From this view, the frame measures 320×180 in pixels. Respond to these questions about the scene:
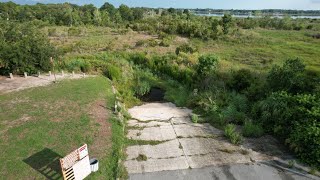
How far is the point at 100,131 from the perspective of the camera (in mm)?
10938

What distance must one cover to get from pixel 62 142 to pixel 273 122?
882cm

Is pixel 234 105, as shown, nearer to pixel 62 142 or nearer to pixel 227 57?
pixel 62 142

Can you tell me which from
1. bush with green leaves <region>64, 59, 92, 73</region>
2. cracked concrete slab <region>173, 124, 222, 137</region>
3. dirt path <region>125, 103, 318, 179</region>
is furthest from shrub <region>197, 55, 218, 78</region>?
bush with green leaves <region>64, 59, 92, 73</region>

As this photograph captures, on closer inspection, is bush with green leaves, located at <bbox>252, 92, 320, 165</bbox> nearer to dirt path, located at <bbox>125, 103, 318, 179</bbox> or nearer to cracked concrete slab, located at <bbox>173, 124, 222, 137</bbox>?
dirt path, located at <bbox>125, 103, 318, 179</bbox>

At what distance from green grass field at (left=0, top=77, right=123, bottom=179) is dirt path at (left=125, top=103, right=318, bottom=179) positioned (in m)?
0.91

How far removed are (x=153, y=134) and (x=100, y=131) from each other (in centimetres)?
225

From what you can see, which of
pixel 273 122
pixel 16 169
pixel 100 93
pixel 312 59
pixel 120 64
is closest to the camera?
pixel 16 169

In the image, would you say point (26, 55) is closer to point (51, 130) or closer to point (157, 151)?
point (51, 130)

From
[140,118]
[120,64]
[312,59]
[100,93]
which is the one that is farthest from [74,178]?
[312,59]

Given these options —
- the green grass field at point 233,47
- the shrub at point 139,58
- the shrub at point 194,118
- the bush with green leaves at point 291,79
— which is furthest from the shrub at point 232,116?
the shrub at point 139,58

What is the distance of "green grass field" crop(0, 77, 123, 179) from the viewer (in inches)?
344

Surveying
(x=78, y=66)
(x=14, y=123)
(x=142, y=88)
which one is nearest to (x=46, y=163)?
(x=14, y=123)

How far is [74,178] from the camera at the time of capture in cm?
790

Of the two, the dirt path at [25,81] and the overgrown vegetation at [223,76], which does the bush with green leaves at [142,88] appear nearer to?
the overgrown vegetation at [223,76]
